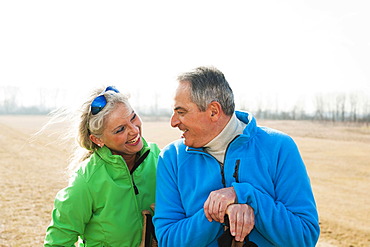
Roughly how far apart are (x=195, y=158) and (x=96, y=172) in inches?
28.2

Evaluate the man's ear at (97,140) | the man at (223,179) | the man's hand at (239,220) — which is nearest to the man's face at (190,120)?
the man at (223,179)

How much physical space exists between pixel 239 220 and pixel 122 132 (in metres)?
1.12

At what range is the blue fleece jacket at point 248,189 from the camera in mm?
2354

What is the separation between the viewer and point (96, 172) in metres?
2.80

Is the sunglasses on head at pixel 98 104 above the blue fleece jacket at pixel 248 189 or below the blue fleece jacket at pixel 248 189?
above

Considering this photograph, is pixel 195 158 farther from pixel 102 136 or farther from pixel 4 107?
pixel 4 107

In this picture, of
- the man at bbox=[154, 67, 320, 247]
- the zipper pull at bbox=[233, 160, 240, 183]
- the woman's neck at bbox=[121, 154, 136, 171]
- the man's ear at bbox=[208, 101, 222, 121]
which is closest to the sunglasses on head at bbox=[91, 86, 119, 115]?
the woman's neck at bbox=[121, 154, 136, 171]

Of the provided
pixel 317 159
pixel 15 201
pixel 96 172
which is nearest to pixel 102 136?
pixel 96 172

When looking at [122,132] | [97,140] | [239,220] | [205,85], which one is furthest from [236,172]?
[97,140]

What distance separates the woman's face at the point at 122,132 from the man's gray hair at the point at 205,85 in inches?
23.2

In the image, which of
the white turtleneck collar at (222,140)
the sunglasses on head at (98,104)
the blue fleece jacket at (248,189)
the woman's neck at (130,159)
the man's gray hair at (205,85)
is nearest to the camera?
the blue fleece jacket at (248,189)

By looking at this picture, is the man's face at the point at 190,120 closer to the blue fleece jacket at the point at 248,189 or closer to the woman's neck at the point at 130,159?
the blue fleece jacket at the point at 248,189

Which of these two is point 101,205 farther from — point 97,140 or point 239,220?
point 239,220

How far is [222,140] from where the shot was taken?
8.59 ft
